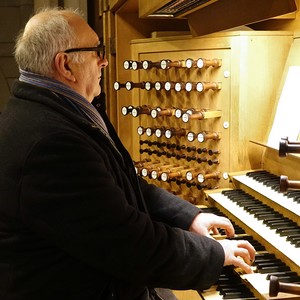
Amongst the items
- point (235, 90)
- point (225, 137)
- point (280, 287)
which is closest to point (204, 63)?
point (235, 90)

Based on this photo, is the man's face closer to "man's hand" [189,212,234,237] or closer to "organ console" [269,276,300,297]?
"man's hand" [189,212,234,237]

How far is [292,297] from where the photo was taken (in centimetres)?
161

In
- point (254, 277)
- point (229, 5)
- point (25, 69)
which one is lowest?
point (254, 277)

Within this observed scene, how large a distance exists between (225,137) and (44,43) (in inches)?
60.3

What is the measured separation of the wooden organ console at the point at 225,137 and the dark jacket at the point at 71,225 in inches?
11.4

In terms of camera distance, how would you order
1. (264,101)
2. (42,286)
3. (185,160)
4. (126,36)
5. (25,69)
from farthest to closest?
(126,36), (185,160), (264,101), (25,69), (42,286)

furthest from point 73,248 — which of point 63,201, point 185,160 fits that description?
point 185,160

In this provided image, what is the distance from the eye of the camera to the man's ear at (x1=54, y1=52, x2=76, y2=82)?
168 centimetres

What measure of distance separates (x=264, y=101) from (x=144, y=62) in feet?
2.80

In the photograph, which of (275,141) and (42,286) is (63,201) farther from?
(275,141)

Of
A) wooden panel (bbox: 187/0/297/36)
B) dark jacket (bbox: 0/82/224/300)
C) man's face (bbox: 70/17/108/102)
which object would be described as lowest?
Result: dark jacket (bbox: 0/82/224/300)

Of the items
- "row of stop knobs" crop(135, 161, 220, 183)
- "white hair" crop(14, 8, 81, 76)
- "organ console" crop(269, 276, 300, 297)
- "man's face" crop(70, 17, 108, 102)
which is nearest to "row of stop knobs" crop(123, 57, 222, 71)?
"row of stop knobs" crop(135, 161, 220, 183)

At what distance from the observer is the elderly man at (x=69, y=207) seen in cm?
147

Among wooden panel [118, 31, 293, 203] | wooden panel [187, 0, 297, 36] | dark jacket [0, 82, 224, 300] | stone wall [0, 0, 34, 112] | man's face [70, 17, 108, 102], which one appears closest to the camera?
dark jacket [0, 82, 224, 300]
